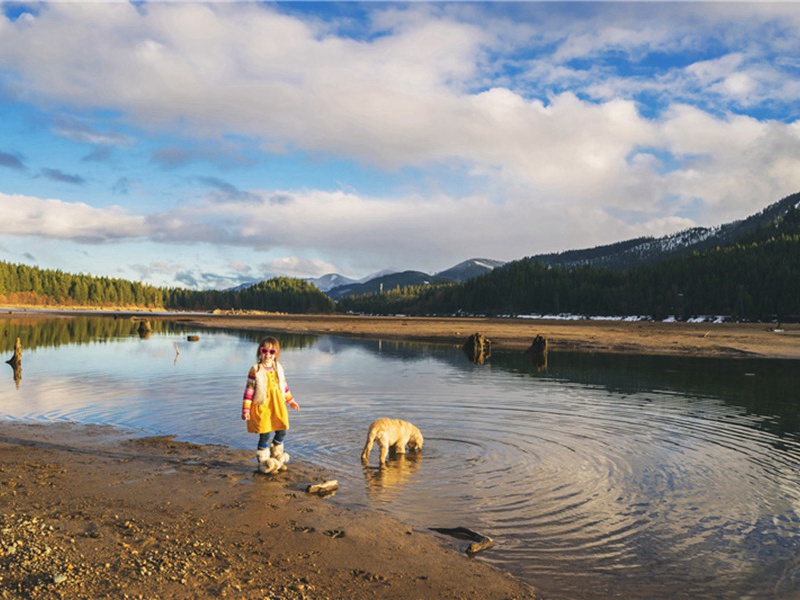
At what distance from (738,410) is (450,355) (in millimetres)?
27011

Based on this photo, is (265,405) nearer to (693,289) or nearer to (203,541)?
(203,541)

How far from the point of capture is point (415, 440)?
48.2ft

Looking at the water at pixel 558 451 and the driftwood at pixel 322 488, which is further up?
the driftwood at pixel 322 488

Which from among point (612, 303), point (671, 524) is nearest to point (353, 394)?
point (671, 524)

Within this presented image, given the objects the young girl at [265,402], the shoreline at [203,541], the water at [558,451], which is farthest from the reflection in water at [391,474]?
the young girl at [265,402]

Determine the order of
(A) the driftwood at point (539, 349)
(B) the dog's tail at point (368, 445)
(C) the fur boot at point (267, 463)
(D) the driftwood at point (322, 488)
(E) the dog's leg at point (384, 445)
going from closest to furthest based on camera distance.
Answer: (D) the driftwood at point (322, 488), (C) the fur boot at point (267, 463), (E) the dog's leg at point (384, 445), (B) the dog's tail at point (368, 445), (A) the driftwood at point (539, 349)

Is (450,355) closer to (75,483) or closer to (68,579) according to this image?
(75,483)

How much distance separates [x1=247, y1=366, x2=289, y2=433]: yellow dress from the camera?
12.5m

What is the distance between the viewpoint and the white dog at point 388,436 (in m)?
13.5

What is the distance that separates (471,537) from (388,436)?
16.3 ft

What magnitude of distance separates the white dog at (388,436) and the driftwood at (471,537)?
430cm

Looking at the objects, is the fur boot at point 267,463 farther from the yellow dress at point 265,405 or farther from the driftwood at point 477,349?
the driftwood at point 477,349

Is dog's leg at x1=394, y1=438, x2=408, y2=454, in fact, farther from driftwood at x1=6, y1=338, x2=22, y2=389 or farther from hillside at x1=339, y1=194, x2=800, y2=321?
hillside at x1=339, y1=194, x2=800, y2=321

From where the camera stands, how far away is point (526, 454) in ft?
48.2
